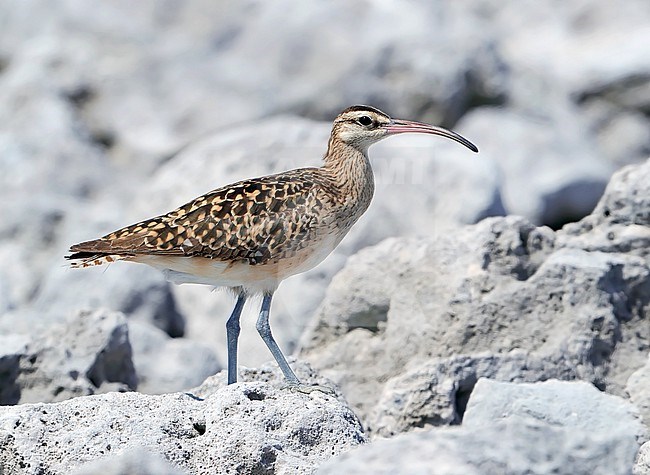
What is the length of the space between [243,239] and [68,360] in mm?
1567

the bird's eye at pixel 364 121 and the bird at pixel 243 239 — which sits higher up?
Answer: the bird's eye at pixel 364 121

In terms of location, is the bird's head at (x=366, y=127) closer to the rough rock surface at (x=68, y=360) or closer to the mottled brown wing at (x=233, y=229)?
the mottled brown wing at (x=233, y=229)

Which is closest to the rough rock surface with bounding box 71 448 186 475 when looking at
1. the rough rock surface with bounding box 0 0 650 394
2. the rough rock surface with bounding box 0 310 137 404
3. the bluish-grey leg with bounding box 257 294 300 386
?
the bluish-grey leg with bounding box 257 294 300 386

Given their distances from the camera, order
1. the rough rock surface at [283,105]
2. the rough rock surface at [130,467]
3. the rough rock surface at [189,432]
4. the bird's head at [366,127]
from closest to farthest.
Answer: the rough rock surface at [130,467]
the rough rock surface at [189,432]
the bird's head at [366,127]
the rough rock surface at [283,105]

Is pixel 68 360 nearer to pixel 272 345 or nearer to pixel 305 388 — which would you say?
pixel 272 345

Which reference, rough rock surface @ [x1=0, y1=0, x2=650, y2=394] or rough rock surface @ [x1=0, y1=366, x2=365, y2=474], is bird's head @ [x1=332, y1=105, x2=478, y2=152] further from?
rough rock surface @ [x1=0, y1=0, x2=650, y2=394]

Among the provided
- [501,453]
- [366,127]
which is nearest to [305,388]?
[366,127]

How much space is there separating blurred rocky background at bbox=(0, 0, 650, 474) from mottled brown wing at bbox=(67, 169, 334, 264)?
1.07m

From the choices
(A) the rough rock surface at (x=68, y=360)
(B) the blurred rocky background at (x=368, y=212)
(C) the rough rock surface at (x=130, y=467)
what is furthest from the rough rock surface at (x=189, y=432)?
(A) the rough rock surface at (x=68, y=360)

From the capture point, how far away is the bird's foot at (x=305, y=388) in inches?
274

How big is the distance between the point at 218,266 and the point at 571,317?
242cm

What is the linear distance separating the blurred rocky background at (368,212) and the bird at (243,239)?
0.96 meters

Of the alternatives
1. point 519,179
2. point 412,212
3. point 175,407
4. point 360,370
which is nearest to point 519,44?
point 519,179

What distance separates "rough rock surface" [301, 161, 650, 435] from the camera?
26.5 feet
